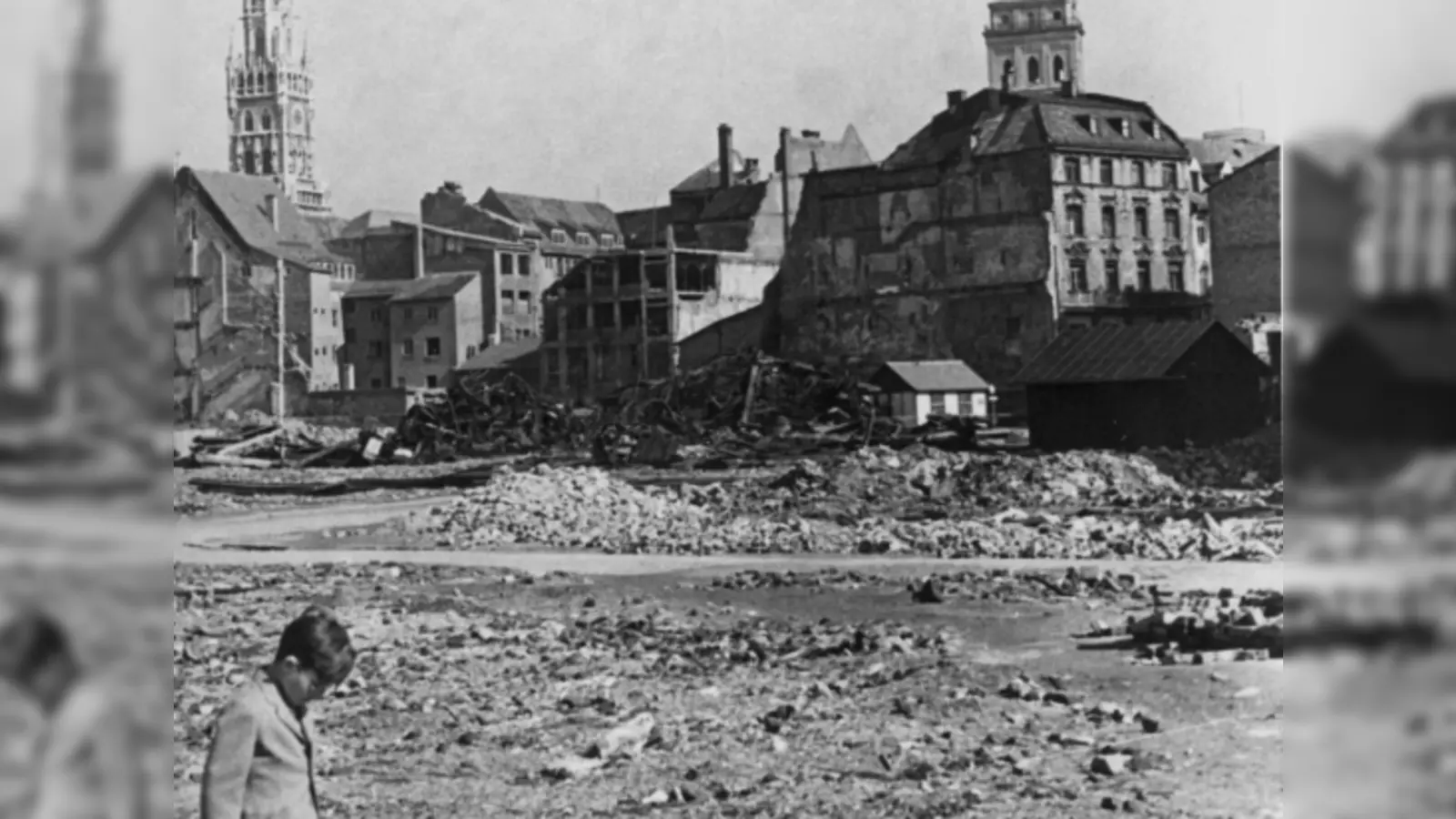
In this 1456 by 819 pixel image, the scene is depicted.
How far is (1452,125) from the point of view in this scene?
20.3 ft

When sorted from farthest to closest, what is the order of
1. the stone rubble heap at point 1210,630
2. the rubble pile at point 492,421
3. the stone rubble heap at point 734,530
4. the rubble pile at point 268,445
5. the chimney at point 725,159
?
1. the rubble pile at point 268,445
2. the rubble pile at point 492,421
3. the chimney at point 725,159
4. the stone rubble heap at point 734,530
5. the stone rubble heap at point 1210,630

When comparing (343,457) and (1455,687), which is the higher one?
(343,457)

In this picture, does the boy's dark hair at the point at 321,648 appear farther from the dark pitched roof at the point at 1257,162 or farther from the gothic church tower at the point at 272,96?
the dark pitched roof at the point at 1257,162

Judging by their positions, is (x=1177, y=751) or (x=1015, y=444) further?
(x=1015, y=444)

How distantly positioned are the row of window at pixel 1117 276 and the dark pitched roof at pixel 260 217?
92.1 inches

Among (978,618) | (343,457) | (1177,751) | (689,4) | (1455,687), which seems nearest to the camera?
(1177,751)

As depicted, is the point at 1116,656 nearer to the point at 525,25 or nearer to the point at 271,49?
the point at 525,25

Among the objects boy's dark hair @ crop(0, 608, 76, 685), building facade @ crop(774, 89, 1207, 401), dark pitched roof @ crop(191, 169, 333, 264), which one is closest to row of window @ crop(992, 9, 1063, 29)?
building facade @ crop(774, 89, 1207, 401)

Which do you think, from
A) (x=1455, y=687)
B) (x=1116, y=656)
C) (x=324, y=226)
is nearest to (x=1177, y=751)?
(x=1116, y=656)

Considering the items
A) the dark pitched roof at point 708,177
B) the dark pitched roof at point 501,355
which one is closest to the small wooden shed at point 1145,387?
the dark pitched roof at point 708,177

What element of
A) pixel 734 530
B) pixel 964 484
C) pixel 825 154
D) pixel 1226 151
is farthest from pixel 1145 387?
pixel 734 530

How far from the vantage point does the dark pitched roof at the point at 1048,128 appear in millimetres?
5230

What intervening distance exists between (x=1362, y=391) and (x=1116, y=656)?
1.57 m

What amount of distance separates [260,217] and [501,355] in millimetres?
865
